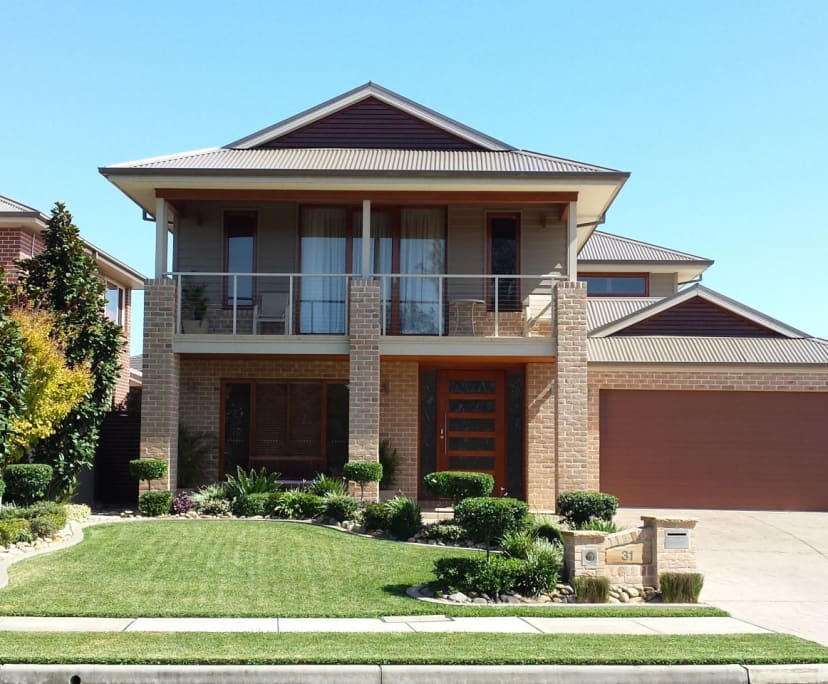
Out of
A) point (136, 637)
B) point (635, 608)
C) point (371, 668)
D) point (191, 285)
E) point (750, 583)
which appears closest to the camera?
point (371, 668)

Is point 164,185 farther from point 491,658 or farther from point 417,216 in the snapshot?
point 491,658

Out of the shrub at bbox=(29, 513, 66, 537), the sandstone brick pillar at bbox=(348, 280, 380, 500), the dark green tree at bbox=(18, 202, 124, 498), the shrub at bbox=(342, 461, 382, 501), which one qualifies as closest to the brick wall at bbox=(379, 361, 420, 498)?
the sandstone brick pillar at bbox=(348, 280, 380, 500)

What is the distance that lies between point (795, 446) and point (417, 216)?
9.33m

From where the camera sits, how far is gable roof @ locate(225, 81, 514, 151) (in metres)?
21.0

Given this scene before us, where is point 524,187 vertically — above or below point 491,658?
above

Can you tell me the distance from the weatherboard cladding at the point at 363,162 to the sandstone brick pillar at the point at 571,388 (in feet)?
8.14

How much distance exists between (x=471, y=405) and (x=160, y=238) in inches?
283

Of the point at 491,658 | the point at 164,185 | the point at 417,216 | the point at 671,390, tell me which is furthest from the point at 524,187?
the point at 491,658

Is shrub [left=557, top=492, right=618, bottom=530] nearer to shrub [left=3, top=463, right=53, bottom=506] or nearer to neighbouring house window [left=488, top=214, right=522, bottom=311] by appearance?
neighbouring house window [left=488, top=214, right=522, bottom=311]

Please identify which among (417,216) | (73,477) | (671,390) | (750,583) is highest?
(417,216)

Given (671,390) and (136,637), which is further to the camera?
(671,390)

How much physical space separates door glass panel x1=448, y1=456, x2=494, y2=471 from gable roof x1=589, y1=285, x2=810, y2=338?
3720 mm

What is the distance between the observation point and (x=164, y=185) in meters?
18.5

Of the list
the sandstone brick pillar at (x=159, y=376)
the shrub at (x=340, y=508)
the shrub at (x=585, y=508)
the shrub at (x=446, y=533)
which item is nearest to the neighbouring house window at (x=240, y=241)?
the sandstone brick pillar at (x=159, y=376)
